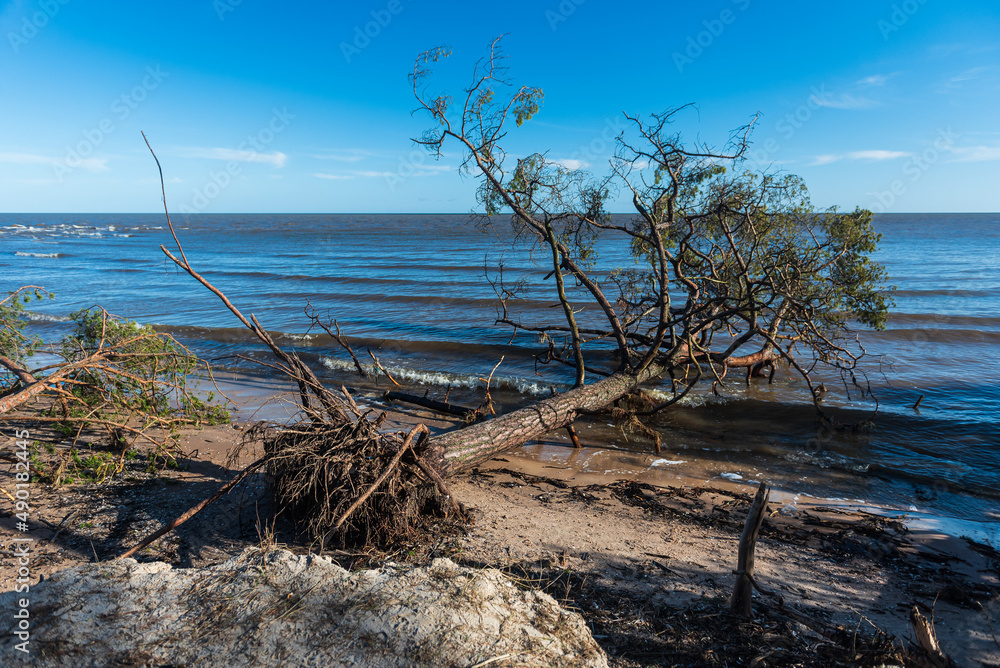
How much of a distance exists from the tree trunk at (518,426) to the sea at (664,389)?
0.71 meters

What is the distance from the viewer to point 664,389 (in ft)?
36.1

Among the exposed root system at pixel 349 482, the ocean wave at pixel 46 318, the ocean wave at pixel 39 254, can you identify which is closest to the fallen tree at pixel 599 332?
the exposed root system at pixel 349 482

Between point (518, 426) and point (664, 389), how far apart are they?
17.3 ft

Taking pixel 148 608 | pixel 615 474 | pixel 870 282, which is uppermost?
pixel 870 282

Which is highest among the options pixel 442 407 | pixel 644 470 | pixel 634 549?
pixel 442 407

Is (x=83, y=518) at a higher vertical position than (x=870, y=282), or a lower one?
lower

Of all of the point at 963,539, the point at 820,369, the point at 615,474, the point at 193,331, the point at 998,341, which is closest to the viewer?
the point at 963,539

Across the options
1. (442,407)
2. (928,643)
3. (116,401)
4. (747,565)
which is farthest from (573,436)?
(116,401)

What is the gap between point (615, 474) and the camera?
7.20m

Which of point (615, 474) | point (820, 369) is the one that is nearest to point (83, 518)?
point (615, 474)

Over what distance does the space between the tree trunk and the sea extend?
2.33ft

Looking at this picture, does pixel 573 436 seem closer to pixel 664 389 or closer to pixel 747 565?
pixel 664 389

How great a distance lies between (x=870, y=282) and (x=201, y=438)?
11383mm

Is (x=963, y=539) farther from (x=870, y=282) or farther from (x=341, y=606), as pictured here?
(x=341, y=606)
